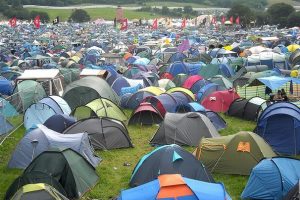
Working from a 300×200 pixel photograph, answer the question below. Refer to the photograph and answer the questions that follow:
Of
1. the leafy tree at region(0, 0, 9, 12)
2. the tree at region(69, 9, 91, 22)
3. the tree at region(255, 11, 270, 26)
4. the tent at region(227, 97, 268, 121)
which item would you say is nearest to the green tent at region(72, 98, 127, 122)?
the tent at region(227, 97, 268, 121)

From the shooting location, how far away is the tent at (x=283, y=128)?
49.4 feet

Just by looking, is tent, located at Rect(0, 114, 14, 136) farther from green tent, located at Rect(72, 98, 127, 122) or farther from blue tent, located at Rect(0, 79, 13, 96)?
blue tent, located at Rect(0, 79, 13, 96)

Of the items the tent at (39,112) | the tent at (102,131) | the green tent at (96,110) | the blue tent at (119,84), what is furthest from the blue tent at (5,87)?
the tent at (102,131)

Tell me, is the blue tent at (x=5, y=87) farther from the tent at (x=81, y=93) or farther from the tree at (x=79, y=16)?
the tree at (x=79, y=16)

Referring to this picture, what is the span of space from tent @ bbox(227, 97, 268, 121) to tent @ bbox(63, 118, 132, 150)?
22.0 ft

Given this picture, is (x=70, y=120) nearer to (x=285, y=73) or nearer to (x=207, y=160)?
(x=207, y=160)

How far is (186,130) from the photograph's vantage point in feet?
53.4

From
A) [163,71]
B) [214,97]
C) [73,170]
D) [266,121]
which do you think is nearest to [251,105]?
[214,97]

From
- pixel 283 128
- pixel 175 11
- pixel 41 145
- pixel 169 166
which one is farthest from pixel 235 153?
pixel 175 11

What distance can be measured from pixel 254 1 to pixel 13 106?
575 ft

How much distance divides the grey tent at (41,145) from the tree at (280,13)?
9419 centimetres

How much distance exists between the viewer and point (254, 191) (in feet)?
37.2

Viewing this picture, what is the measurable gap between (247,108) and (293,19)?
276 ft

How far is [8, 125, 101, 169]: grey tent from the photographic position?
13.8 m
